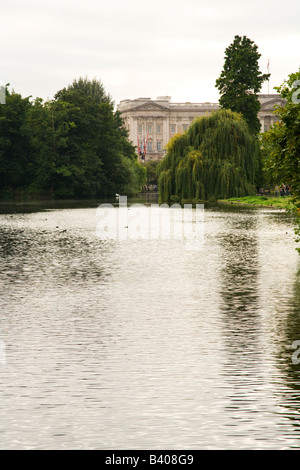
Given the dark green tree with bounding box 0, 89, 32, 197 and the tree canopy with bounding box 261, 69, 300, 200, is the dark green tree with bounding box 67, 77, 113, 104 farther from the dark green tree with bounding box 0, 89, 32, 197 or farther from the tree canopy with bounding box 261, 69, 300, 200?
the tree canopy with bounding box 261, 69, 300, 200

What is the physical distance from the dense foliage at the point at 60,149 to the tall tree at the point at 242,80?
21.0 meters

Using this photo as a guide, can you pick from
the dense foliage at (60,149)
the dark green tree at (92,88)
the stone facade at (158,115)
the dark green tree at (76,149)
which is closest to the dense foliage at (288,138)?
the dense foliage at (60,149)

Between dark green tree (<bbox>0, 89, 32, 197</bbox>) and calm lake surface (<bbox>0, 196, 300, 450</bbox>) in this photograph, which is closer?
calm lake surface (<bbox>0, 196, 300, 450</bbox>)

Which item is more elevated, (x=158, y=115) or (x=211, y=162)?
(x=158, y=115)

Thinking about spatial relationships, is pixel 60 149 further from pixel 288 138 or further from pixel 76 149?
pixel 288 138

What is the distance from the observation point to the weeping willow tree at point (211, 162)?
6397 centimetres

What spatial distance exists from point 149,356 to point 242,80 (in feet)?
258

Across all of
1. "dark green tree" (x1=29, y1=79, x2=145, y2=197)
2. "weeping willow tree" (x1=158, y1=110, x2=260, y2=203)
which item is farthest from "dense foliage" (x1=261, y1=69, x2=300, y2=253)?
"dark green tree" (x1=29, y1=79, x2=145, y2=197)

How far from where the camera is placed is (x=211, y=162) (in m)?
64.2

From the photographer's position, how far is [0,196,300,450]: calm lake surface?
6594mm

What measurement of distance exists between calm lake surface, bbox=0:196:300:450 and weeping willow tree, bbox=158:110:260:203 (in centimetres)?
4451

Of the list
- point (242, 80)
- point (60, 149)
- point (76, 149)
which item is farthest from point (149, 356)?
point (60, 149)

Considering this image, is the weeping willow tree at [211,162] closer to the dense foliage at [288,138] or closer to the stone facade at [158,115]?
the dense foliage at [288,138]
